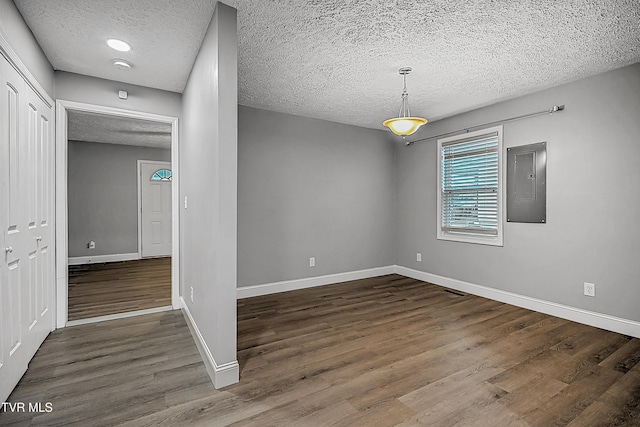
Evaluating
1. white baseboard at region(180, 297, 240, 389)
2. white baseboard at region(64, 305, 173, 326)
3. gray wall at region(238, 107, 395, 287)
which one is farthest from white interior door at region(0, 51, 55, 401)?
gray wall at region(238, 107, 395, 287)

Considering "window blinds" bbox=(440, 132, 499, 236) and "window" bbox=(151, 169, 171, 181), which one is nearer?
"window blinds" bbox=(440, 132, 499, 236)

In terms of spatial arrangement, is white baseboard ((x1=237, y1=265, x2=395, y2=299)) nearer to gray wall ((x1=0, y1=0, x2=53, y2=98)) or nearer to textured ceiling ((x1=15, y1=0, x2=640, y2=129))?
textured ceiling ((x1=15, y1=0, x2=640, y2=129))

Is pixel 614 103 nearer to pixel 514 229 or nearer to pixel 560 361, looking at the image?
pixel 514 229

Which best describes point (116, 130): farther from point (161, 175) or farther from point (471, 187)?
point (471, 187)

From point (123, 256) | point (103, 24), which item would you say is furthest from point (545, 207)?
point (123, 256)

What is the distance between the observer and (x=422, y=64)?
2.92 m

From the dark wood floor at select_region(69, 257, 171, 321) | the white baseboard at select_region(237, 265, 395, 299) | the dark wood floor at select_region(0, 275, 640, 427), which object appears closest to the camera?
the dark wood floor at select_region(0, 275, 640, 427)

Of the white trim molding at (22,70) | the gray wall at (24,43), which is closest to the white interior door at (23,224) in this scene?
the white trim molding at (22,70)

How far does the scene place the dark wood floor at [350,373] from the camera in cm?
182

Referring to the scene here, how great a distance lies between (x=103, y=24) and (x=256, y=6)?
115 cm

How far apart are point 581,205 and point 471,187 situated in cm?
128

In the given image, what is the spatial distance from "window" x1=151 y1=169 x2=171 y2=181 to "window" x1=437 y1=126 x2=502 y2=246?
229 inches

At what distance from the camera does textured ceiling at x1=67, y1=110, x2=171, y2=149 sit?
497cm

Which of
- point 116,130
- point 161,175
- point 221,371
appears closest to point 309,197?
point 221,371
